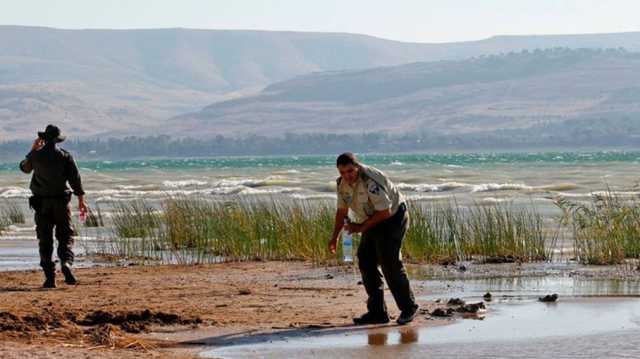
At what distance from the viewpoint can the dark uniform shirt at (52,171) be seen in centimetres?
1396

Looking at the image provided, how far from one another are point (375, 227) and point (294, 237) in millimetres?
7052

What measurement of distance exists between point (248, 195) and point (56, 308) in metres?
33.0

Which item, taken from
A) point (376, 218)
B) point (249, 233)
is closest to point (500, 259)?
point (249, 233)

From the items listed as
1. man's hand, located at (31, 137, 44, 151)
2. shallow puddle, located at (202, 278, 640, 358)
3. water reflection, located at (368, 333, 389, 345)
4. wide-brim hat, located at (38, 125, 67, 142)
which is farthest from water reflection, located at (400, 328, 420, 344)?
man's hand, located at (31, 137, 44, 151)

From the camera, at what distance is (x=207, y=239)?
63.2 feet

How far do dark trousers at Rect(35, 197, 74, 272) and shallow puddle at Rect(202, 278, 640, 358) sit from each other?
159 inches

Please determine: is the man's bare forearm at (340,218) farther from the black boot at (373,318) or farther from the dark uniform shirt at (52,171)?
the dark uniform shirt at (52,171)

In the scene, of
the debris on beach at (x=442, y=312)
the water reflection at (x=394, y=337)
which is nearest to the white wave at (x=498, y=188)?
the debris on beach at (x=442, y=312)

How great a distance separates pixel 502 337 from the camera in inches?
414

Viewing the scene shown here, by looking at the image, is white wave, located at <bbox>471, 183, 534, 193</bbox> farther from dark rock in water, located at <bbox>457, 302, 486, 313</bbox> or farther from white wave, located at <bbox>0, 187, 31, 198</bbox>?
dark rock in water, located at <bbox>457, 302, 486, 313</bbox>

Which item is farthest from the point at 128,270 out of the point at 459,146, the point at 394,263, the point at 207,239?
the point at 459,146

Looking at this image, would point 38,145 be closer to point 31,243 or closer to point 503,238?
point 503,238

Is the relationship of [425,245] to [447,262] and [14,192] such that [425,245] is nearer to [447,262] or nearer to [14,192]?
[447,262]

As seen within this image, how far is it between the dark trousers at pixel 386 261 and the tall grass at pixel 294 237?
222 inches
